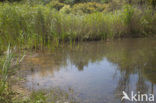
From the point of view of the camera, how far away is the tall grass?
5.38 meters

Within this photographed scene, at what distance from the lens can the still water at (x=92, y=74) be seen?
9.45ft

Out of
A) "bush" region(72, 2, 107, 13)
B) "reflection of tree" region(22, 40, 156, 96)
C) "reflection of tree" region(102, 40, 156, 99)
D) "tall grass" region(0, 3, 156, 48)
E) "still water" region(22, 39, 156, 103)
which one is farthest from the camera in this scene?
"bush" region(72, 2, 107, 13)

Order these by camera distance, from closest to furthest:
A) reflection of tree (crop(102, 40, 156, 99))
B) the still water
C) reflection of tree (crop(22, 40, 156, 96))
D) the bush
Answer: the still water < reflection of tree (crop(102, 40, 156, 99)) < reflection of tree (crop(22, 40, 156, 96)) < the bush

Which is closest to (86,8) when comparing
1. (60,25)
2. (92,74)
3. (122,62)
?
(60,25)

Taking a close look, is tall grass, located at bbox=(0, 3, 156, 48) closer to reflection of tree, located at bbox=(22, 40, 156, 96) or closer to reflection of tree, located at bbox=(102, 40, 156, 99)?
reflection of tree, located at bbox=(22, 40, 156, 96)

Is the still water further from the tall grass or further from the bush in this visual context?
the bush

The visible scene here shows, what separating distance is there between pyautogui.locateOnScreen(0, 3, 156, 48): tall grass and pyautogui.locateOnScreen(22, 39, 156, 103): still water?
0.81 meters

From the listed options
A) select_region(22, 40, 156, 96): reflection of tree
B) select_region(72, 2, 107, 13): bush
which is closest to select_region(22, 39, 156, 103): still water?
select_region(22, 40, 156, 96): reflection of tree

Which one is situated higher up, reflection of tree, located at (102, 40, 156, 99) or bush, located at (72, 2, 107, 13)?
bush, located at (72, 2, 107, 13)

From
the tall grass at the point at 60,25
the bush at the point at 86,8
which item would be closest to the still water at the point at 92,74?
the tall grass at the point at 60,25

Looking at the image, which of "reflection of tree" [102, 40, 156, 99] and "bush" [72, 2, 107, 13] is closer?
"reflection of tree" [102, 40, 156, 99]

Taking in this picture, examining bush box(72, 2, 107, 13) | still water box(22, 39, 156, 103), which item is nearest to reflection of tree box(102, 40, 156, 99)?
still water box(22, 39, 156, 103)

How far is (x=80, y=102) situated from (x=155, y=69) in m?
2.25

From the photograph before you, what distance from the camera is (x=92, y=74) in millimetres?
3730
